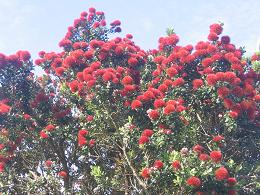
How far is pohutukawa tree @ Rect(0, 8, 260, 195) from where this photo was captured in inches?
463

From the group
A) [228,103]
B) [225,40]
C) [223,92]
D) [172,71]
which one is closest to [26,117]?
[172,71]

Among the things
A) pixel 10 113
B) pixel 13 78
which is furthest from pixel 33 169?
pixel 13 78

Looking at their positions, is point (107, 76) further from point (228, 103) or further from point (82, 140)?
point (228, 103)

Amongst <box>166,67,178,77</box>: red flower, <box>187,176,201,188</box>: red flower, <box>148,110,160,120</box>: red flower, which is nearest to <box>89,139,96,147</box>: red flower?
<box>148,110,160,120</box>: red flower

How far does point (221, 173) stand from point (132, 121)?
3241mm

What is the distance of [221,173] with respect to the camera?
10.8 meters

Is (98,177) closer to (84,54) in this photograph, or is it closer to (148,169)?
(148,169)

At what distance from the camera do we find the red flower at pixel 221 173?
1079 cm

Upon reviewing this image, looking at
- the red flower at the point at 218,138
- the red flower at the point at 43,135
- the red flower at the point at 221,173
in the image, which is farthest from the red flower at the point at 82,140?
the red flower at the point at 221,173

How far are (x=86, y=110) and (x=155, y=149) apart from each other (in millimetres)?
3096

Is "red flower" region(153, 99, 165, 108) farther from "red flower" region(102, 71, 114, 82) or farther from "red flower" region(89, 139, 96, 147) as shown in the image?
"red flower" region(89, 139, 96, 147)

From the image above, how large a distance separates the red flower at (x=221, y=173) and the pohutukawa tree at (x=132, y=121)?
1.0 inches

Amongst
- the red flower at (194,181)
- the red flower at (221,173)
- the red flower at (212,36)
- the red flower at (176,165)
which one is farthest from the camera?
the red flower at (212,36)

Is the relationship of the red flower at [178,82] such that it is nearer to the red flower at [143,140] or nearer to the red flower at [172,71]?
the red flower at [172,71]
